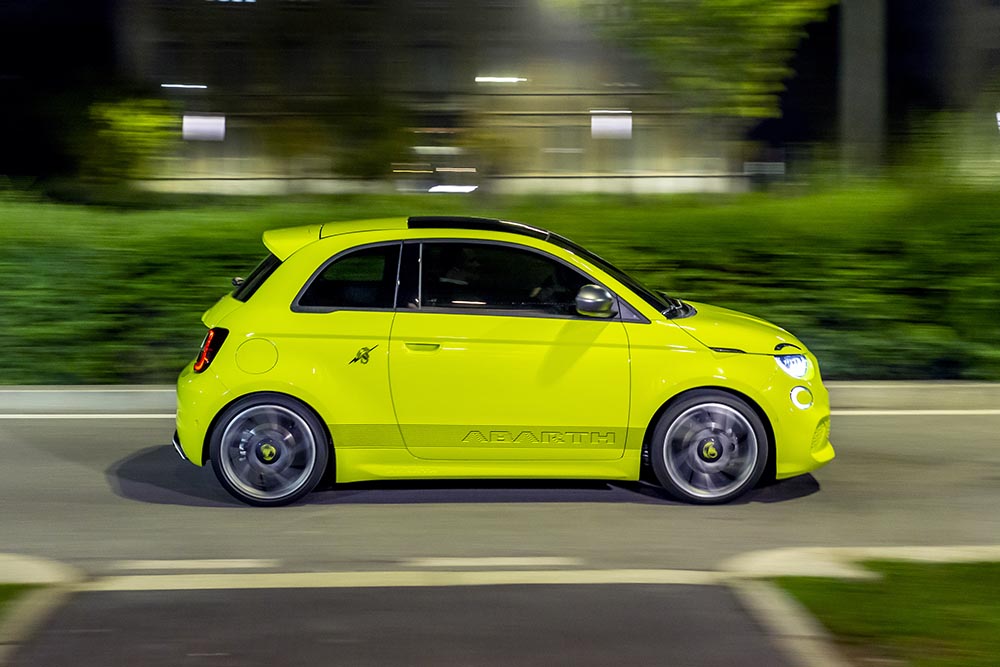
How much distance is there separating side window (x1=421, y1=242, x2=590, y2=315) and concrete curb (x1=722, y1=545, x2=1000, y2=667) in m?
1.76

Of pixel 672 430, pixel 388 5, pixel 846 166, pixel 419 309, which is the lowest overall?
pixel 672 430

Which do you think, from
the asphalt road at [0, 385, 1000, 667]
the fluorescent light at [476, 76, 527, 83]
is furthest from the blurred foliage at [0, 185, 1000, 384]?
the fluorescent light at [476, 76, 527, 83]

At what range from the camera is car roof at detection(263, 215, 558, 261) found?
280 inches

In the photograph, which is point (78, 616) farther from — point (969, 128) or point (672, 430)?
point (969, 128)

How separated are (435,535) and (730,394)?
5.75 feet

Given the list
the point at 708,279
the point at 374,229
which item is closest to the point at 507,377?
the point at 374,229

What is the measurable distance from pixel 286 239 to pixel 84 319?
3613mm

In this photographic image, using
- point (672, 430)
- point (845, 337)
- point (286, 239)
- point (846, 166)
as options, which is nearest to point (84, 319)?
point (286, 239)

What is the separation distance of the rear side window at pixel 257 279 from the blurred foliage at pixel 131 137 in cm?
973

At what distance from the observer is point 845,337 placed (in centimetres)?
1022

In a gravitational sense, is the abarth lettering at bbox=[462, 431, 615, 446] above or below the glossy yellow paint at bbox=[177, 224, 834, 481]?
below

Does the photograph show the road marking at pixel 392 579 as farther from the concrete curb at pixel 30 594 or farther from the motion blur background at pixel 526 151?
the motion blur background at pixel 526 151

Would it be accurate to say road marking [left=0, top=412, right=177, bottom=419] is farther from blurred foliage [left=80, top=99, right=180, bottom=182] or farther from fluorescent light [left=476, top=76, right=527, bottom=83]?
fluorescent light [left=476, top=76, right=527, bottom=83]

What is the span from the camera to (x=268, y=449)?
6992mm
